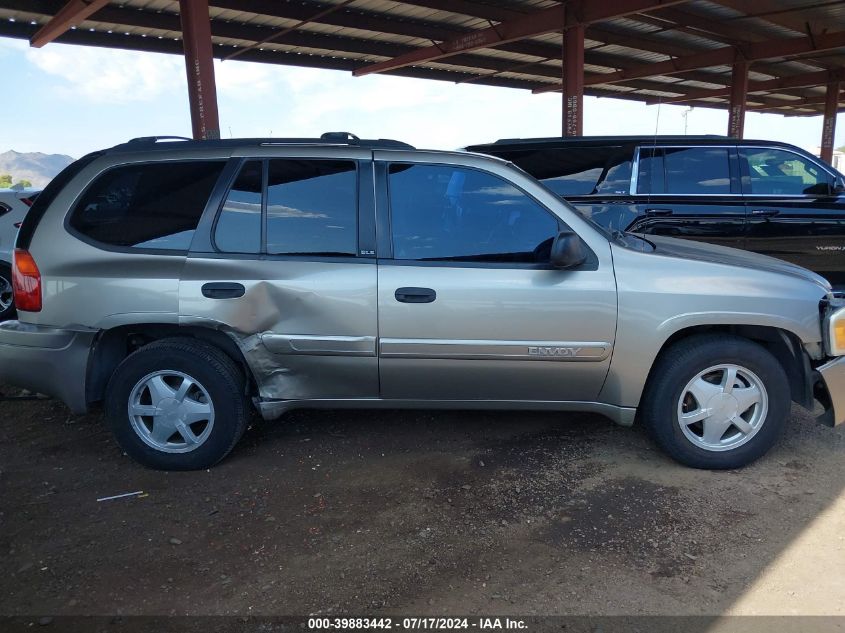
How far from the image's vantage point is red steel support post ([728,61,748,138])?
16.5 metres

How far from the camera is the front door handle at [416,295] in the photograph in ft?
10.5

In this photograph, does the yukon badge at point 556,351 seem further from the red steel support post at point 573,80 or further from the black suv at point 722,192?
the red steel support post at point 573,80

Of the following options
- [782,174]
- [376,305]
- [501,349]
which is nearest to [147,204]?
[376,305]

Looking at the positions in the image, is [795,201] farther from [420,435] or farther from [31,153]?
[31,153]

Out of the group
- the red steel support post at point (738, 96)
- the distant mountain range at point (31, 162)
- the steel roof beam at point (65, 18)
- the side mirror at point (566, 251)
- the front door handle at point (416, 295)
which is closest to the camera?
the side mirror at point (566, 251)

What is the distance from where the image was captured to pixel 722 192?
593cm

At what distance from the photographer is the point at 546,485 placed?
3252mm

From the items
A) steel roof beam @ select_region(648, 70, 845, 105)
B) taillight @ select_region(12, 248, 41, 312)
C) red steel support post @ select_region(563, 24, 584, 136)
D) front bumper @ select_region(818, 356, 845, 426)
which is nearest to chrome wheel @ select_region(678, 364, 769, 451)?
front bumper @ select_region(818, 356, 845, 426)

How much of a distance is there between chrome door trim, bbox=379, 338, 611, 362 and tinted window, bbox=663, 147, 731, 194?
3.41m

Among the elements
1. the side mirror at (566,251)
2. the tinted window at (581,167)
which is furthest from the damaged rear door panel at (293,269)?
the tinted window at (581,167)

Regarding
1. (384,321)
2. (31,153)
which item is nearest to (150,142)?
(384,321)

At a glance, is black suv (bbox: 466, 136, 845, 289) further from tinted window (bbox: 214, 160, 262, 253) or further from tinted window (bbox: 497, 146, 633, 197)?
tinted window (bbox: 214, 160, 262, 253)

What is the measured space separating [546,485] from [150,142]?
10.0 feet

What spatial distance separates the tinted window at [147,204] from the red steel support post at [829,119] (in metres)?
23.9
